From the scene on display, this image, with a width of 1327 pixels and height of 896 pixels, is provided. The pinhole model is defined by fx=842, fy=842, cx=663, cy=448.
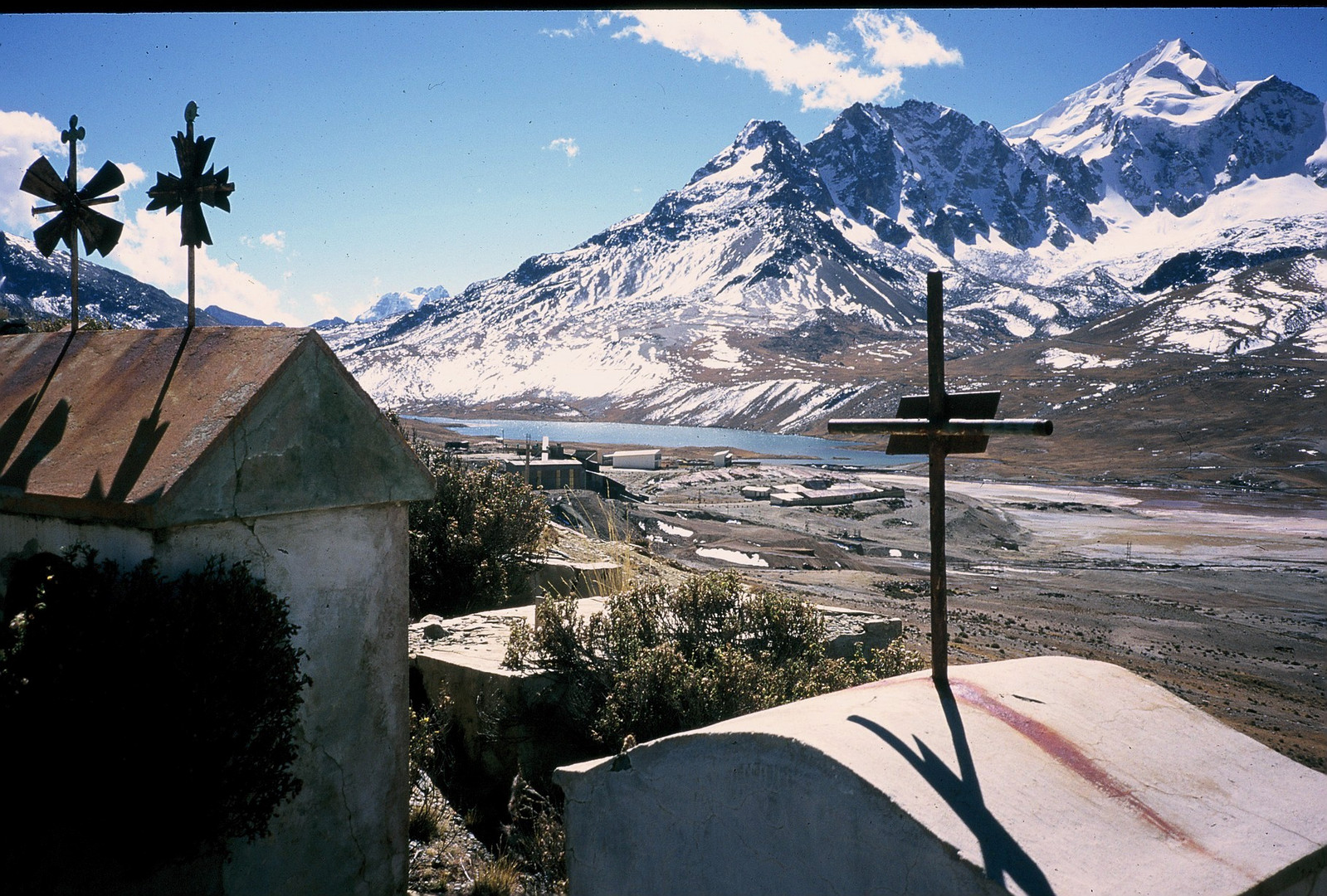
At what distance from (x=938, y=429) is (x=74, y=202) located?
20.4 ft

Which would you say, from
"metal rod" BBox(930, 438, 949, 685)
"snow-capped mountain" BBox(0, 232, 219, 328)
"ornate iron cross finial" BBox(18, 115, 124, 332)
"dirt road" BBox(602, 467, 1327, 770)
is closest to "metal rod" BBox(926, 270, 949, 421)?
"metal rod" BBox(930, 438, 949, 685)

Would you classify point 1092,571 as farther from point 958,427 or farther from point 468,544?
point 958,427

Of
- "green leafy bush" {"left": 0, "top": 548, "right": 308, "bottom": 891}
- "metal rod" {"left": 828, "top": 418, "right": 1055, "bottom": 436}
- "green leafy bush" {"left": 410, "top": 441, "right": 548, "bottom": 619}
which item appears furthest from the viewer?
"green leafy bush" {"left": 410, "top": 441, "right": 548, "bottom": 619}

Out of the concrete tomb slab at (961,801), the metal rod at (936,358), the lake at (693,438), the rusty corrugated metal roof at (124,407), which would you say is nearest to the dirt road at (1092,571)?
the concrete tomb slab at (961,801)

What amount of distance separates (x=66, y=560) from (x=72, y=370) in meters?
1.90

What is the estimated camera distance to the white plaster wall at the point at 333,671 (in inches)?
183

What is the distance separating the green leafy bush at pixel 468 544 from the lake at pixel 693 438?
5814 cm

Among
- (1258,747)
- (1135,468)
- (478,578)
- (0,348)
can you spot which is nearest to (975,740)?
(1258,747)

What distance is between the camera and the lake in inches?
3376

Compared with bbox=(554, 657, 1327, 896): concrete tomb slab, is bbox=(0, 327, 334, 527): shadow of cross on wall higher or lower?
higher

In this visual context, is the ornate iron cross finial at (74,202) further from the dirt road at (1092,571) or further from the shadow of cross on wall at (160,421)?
the dirt road at (1092,571)

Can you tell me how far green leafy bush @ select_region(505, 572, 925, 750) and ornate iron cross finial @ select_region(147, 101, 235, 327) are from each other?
3940 mm

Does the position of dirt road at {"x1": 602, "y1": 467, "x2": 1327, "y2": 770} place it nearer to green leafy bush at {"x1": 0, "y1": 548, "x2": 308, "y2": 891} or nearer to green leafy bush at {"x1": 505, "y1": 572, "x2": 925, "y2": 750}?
green leafy bush at {"x1": 505, "y1": 572, "x2": 925, "y2": 750}

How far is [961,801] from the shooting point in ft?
11.2
